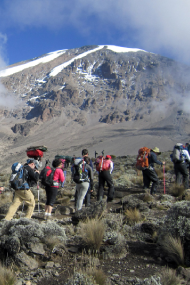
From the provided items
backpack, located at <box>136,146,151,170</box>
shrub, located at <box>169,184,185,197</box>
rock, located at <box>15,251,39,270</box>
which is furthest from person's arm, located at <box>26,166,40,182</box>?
shrub, located at <box>169,184,185,197</box>

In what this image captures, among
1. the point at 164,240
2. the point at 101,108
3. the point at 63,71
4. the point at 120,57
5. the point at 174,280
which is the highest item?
the point at 120,57

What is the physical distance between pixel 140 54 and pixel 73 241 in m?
175

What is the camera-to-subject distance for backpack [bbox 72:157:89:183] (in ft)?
19.2

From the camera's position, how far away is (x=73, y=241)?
4141 millimetres

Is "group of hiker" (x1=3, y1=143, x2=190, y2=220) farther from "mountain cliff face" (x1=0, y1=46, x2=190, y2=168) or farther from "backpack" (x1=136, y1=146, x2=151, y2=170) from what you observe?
"mountain cliff face" (x1=0, y1=46, x2=190, y2=168)

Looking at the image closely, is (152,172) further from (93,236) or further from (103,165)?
(93,236)

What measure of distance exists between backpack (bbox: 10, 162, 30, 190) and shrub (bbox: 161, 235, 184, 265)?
2933 mm

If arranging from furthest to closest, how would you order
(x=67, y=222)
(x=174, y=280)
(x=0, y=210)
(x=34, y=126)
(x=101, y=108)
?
(x=101, y=108), (x=34, y=126), (x=0, y=210), (x=67, y=222), (x=174, y=280)

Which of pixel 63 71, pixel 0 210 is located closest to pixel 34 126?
pixel 63 71

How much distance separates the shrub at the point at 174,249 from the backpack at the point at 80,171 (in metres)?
2.74

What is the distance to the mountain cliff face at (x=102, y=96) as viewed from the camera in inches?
3848

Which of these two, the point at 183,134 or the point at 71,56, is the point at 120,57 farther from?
the point at 183,134

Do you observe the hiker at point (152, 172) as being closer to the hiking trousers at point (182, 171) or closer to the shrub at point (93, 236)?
the hiking trousers at point (182, 171)

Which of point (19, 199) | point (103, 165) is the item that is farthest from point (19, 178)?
point (103, 165)
